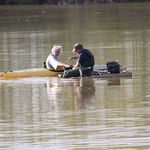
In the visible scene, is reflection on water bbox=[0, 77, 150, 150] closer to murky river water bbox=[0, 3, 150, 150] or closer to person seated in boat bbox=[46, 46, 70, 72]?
murky river water bbox=[0, 3, 150, 150]

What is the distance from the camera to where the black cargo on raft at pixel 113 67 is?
47.1 ft

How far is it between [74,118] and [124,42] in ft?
48.9

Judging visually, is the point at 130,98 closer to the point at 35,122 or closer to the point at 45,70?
the point at 35,122

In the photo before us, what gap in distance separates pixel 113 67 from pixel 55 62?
1.59 meters

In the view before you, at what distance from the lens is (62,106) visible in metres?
10.6

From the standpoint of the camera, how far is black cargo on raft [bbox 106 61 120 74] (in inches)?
565

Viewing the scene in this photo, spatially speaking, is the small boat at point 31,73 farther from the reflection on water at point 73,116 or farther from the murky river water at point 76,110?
the reflection on water at point 73,116

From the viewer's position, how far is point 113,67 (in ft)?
47.3

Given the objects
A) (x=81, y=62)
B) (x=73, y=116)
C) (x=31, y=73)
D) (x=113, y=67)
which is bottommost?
(x=73, y=116)

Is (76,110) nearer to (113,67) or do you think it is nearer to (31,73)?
(113,67)

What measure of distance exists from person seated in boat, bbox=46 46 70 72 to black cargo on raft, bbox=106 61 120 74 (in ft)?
3.87

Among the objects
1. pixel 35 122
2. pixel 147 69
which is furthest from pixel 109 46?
pixel 35 122

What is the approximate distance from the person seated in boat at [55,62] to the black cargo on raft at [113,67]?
118 cm

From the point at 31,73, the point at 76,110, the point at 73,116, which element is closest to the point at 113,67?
the point at 31,73
